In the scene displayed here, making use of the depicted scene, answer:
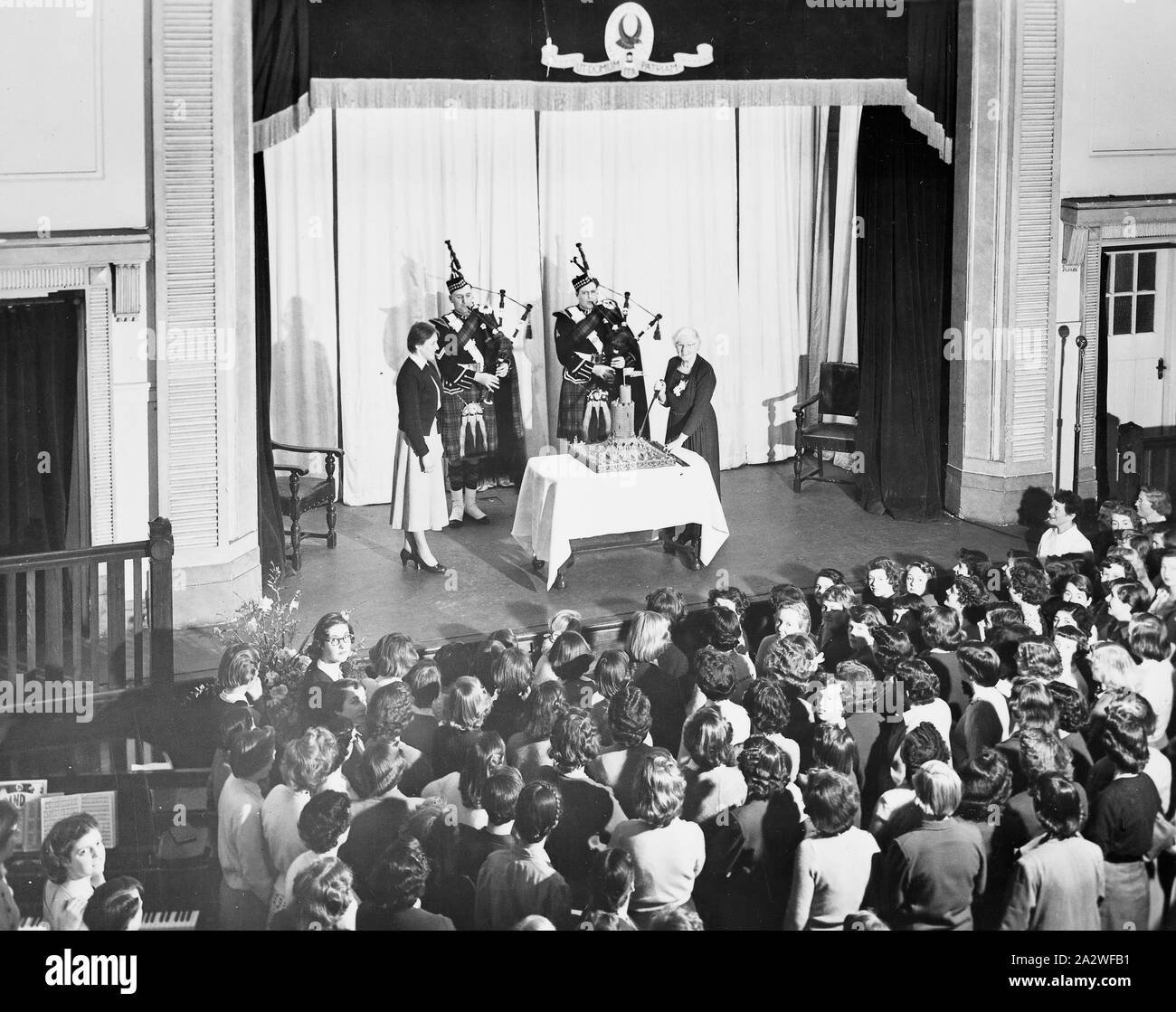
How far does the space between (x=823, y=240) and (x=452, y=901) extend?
7.61 meters

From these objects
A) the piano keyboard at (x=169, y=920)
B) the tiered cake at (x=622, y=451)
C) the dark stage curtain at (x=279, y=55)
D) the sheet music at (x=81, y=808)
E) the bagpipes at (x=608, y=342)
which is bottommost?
the piano keyboard at (x=169, y=920)

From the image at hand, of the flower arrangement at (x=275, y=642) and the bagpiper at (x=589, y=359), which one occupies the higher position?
the bagpiper at (x=589, y=359)

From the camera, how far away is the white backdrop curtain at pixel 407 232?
10.7 m

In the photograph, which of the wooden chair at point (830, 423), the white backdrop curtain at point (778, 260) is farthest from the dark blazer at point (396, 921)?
the white backdrop curtain at point (778, 260)

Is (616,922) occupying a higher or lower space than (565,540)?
lower

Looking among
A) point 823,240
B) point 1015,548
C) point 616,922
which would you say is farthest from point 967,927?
point 823,240

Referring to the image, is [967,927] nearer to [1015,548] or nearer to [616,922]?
[616,922]

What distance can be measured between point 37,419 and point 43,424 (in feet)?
0.13

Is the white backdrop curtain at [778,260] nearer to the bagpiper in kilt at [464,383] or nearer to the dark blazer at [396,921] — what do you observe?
the bagpiper in kilt at [464,383]

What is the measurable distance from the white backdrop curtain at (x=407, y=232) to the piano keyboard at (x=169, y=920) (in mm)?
5677

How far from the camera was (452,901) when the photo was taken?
5.25m

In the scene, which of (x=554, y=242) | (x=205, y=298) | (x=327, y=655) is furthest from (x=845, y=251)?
(x=327, y=655)

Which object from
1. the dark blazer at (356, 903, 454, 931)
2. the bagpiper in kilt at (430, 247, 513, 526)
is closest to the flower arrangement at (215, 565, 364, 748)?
the dark blazer at (356, 903, 454, 931)

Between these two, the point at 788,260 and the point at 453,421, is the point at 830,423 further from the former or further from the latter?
the point at 453,421
